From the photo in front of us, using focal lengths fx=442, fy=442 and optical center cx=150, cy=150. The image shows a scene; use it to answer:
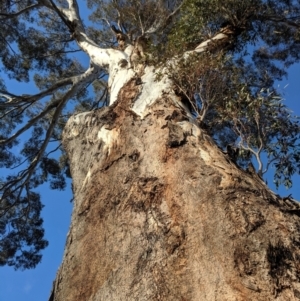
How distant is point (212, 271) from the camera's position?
6.42 ft

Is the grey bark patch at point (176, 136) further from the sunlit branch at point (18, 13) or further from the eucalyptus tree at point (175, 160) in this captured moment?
Result: the sunlit branch at point (18, 13)

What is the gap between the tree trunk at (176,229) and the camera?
6.33 ft

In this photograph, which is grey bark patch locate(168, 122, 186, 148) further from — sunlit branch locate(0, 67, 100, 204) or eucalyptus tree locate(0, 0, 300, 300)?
sunlit branch locate(0, 67, 100, 204)

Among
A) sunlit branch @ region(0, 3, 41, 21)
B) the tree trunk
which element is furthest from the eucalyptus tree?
sunlit branch @ region(0, 3, 41, 21)

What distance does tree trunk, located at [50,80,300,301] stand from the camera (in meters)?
1.93

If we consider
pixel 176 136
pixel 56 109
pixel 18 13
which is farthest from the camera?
pixel 18 13

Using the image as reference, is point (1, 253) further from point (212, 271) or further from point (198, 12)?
point (212, 271)

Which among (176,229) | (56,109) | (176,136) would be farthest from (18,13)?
(176,229)

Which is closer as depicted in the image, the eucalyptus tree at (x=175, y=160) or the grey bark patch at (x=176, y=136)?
the eucalyptus tree at (x=175, y=160)

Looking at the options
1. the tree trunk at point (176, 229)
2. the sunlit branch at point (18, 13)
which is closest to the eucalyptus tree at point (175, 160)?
the tree trunk at point (176, 229)

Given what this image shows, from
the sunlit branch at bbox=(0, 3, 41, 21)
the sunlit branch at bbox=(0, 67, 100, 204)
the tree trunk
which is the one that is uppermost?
the sunlit branch at bbox=(0, 3, 41, 21)

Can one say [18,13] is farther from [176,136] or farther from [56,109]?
[176,136]

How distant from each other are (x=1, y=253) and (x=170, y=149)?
7473 millimetres

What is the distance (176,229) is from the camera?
227cm
